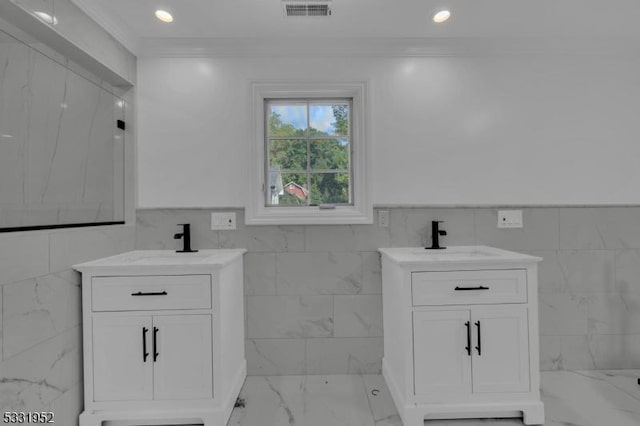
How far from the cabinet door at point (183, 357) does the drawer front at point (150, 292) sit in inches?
3.0

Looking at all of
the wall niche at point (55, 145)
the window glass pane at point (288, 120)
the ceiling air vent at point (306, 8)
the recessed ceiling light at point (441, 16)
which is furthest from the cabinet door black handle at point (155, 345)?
the recessed ceiling light at point (441, 16)

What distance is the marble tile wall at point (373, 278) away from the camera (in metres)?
2.08

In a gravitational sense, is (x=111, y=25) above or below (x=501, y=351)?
above

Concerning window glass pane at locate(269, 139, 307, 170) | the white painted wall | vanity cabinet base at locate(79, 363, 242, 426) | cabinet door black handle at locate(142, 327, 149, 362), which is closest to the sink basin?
the white painted wall

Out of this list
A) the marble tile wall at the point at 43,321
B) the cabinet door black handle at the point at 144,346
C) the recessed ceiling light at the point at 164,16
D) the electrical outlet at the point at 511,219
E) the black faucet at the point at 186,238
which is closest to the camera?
the marble tile wall at the point at 43,321

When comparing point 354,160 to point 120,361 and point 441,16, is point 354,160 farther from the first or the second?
point 120,361

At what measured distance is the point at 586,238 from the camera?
2123 millimetres

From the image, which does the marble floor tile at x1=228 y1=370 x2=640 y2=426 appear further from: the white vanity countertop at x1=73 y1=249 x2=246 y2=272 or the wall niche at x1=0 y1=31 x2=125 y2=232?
the wall niche at x1=0 y1=31 x2=125 y2=232

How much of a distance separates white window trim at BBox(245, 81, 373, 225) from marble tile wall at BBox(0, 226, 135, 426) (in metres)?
0.98

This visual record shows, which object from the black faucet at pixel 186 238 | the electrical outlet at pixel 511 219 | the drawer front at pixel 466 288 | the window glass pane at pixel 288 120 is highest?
the window glass pane at pixel 288 120

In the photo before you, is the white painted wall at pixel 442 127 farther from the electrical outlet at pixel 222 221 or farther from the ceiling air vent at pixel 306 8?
the ceiling air vent at pixel 306 8

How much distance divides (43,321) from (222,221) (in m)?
1.01

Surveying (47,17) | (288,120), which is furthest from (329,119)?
(47,17)

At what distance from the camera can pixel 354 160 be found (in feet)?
7.00
